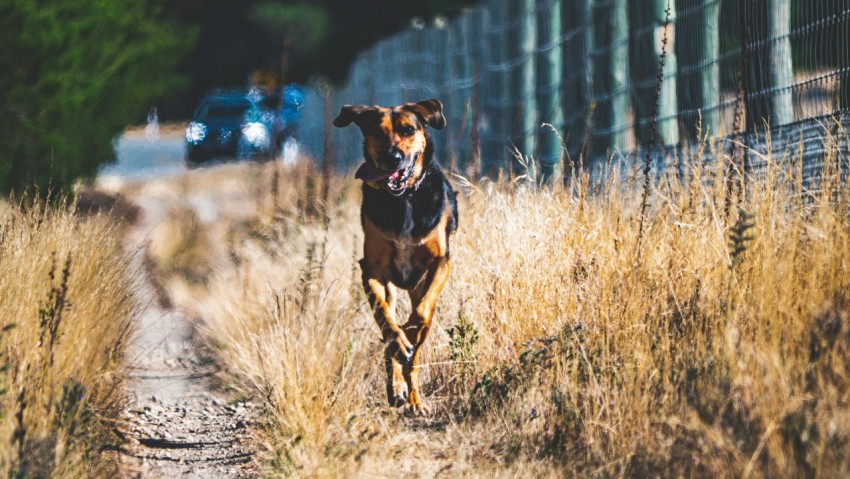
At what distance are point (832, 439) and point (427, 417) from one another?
92.3 inches

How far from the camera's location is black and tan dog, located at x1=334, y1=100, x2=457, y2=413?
5.50 metres

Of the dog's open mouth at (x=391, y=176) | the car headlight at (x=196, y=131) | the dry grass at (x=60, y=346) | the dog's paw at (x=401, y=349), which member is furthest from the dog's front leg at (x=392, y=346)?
the car headlight at (x=196, y=131)

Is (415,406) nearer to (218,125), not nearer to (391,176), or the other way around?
(391,176)

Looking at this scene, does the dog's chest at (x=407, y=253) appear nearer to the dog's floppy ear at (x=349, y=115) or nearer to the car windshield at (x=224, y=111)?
the dog's floppy ear at (x=349, y=115)

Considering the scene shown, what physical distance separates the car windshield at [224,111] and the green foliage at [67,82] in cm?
1151

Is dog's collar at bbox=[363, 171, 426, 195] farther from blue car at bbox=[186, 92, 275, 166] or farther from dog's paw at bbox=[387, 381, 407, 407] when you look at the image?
blue car at bbox=[186, 92, 275, 166]

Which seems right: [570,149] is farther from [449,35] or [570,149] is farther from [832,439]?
[832,439]

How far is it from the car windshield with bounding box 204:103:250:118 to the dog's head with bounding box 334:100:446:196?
20.1 meters

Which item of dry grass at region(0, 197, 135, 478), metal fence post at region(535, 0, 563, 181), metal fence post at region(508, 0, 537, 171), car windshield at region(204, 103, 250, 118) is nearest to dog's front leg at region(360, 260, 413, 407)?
dry grass at region(0, 197, 135, 478)

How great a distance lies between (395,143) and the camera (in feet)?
18.6

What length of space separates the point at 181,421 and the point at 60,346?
108 cm

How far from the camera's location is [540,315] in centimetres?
543

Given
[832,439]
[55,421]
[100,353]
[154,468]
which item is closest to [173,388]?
[100,353]

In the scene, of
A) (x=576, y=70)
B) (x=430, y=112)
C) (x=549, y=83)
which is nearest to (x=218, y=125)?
(x=549, y=83)
